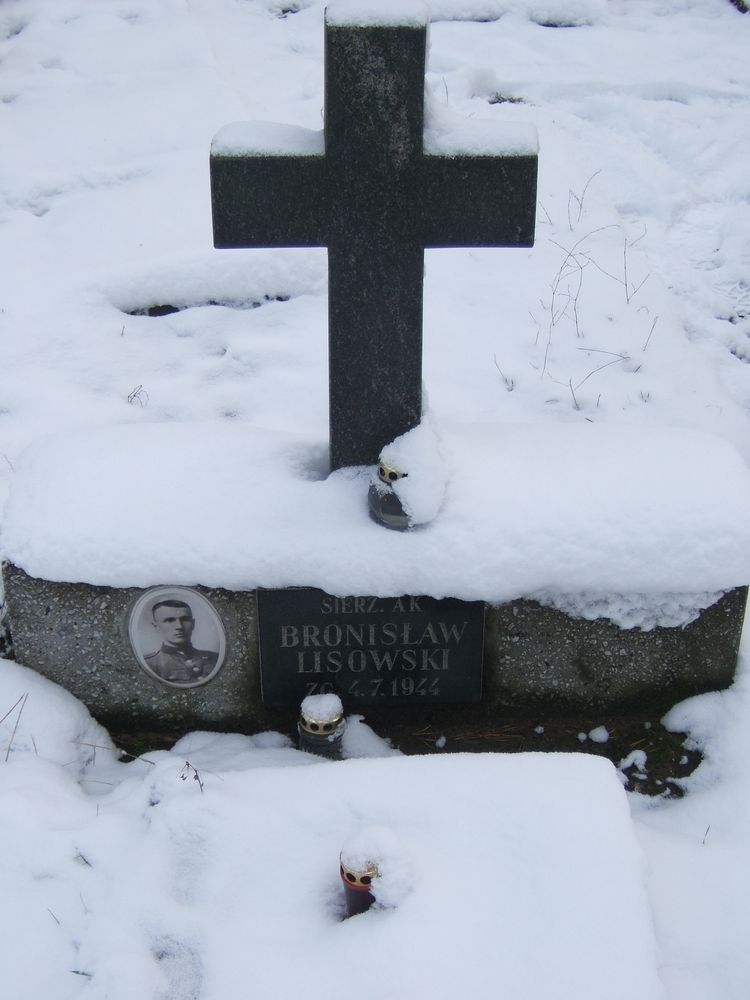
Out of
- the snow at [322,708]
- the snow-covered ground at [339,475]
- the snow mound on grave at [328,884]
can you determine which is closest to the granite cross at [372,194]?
the snow-covered ground at [339,475]

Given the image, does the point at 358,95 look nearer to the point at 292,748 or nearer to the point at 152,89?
the point at 292,748

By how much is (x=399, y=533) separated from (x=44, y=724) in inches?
41.2

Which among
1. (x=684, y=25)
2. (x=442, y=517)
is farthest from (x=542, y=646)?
(x=684, y=25)

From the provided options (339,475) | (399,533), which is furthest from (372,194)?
(399,533)

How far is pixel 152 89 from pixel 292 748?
4.39 metres

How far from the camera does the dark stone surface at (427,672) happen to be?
280 cm

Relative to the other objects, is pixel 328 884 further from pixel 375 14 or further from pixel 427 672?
pixel 375 14

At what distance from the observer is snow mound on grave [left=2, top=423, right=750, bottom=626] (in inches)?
107

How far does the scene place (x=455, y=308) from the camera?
4.72 metres

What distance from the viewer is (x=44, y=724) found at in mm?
2770

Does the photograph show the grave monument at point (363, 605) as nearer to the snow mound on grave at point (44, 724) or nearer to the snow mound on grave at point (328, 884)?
the snow mound on grave at point (44, 724)

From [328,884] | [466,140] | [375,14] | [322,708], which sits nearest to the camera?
[328,884]

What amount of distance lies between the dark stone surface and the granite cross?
733 millimetres

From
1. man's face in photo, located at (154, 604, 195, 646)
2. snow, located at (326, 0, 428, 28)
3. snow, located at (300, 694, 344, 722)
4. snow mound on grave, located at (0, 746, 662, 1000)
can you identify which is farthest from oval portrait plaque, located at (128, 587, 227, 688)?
snow, located at (326, 0, 428, 28)
